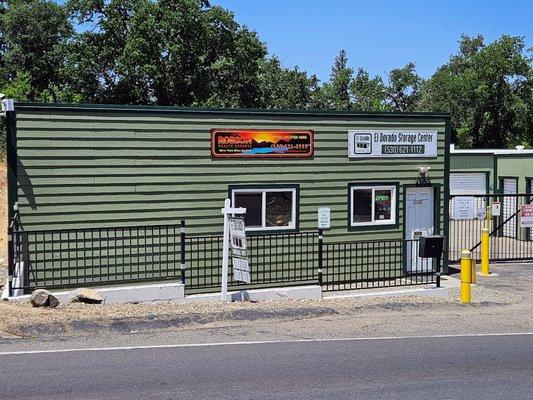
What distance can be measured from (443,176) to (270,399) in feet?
36.2

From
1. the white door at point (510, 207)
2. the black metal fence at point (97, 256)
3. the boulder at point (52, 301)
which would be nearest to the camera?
the boulder at point (52, 301)

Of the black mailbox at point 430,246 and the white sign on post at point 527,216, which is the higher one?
the white sign on post at point 527,216

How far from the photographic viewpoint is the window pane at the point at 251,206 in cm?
1451

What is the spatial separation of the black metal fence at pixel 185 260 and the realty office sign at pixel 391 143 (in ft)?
6.75

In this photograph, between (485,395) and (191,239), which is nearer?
(485,395)

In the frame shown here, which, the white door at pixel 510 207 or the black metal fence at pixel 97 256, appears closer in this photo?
the black metal fence at pixel 97 256

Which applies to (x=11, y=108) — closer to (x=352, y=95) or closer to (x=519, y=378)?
(x=519, y=378)

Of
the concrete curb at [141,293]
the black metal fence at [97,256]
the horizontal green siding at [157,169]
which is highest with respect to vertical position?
the horizontal green siding at [157,169]

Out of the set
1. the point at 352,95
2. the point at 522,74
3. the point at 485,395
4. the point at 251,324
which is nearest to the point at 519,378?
the point at 485,395

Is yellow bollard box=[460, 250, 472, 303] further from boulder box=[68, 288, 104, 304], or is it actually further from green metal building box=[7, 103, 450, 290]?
boulder box=[68, 288, 104, 304]

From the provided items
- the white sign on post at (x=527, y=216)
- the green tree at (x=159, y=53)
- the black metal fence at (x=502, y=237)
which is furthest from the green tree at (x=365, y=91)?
the white sign on post at (x=527, y=216)

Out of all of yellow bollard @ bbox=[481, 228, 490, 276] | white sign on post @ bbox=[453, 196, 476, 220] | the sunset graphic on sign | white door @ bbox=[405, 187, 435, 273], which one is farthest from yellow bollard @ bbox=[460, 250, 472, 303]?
white sign on post @ bbox=[453, 196, 476, 220]

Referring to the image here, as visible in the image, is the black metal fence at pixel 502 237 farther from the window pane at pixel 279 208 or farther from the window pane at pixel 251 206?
the window pane at pixel 251 206

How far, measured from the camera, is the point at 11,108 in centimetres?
1212
